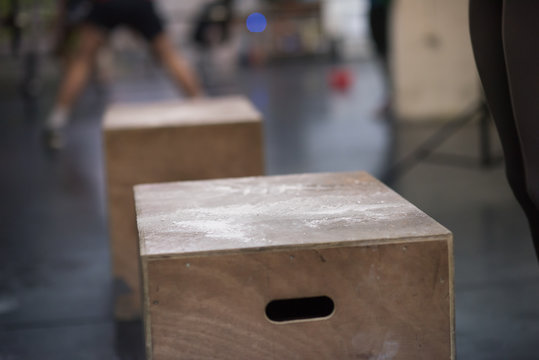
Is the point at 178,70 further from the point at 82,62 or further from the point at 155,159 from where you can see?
the point at 155,159

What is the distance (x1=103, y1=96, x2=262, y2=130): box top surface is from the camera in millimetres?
2160

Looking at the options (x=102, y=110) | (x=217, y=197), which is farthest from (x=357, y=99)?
(x=217, y=197)

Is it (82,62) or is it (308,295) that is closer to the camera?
(308,295)

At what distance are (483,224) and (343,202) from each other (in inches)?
57.8

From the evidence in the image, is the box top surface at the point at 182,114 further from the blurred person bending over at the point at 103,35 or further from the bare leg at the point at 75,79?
Answer: the bare leg at the point at 75,79

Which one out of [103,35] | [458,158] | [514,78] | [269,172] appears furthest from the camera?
[103,35]

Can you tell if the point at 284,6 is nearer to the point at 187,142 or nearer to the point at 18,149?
the point at 18,149

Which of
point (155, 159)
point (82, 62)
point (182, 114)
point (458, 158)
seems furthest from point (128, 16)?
point (155, 159)

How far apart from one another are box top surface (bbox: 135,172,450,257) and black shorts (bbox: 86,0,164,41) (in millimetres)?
3174

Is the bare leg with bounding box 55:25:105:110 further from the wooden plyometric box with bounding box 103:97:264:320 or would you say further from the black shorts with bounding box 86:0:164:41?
the wooden plyometric box with bounding box 103:97:264:320

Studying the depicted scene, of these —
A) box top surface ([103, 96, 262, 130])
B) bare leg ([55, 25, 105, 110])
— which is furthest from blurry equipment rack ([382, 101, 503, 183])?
bare leg ([55, 25, 105, 110])

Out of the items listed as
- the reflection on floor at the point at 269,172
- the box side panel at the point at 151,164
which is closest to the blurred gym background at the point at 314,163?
the reflection on floor at the point at 269,172

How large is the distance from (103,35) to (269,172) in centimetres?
155

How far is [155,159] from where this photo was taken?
211 centimetres
